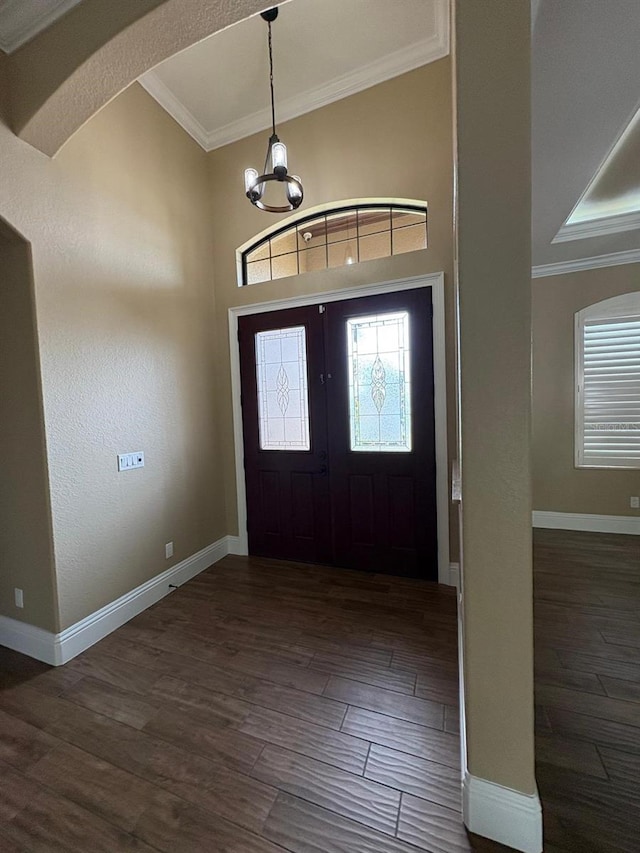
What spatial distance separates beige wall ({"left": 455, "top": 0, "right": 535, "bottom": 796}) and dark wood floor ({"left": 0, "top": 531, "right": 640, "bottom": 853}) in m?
0.42

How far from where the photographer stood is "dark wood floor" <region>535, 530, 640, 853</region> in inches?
47.1

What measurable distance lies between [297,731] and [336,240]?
3.34 metres

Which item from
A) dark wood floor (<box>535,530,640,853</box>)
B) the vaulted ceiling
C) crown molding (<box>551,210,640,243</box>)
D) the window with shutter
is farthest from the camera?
the window with shutter

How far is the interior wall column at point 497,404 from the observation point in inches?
40.0

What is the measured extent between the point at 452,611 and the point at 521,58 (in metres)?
2.75

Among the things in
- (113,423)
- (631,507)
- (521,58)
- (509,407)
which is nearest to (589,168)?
(521,58)

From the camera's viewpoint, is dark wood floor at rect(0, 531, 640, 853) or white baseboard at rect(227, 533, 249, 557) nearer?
dark wood floor at rect(0, 531, 640, 853)

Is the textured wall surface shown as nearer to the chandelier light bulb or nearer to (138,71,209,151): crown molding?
the chandelier light bulb

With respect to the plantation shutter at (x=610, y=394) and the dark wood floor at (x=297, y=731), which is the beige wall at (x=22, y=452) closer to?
the dark wood floor at (x=297, y=731)

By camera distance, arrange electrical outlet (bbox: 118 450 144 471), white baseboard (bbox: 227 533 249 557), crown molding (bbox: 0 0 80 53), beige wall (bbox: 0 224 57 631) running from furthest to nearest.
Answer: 1. white baseboard (bbox: 227 533 249 557)
2. electrical outlet (bbox: 118 450 144 471)
3. beige wall (bbox: 0 224 57 631)
4. crown molding (bbox: 0 0 80 53)

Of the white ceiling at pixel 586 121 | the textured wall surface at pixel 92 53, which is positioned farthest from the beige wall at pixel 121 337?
the white ceiling at pixel 586 121

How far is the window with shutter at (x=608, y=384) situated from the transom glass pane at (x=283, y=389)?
303 cm

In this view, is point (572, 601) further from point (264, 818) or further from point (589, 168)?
point (589, 168)

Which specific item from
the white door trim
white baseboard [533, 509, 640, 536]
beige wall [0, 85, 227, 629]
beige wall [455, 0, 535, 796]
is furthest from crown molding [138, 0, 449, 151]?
white baseboard [533, 509, 640, 536]
